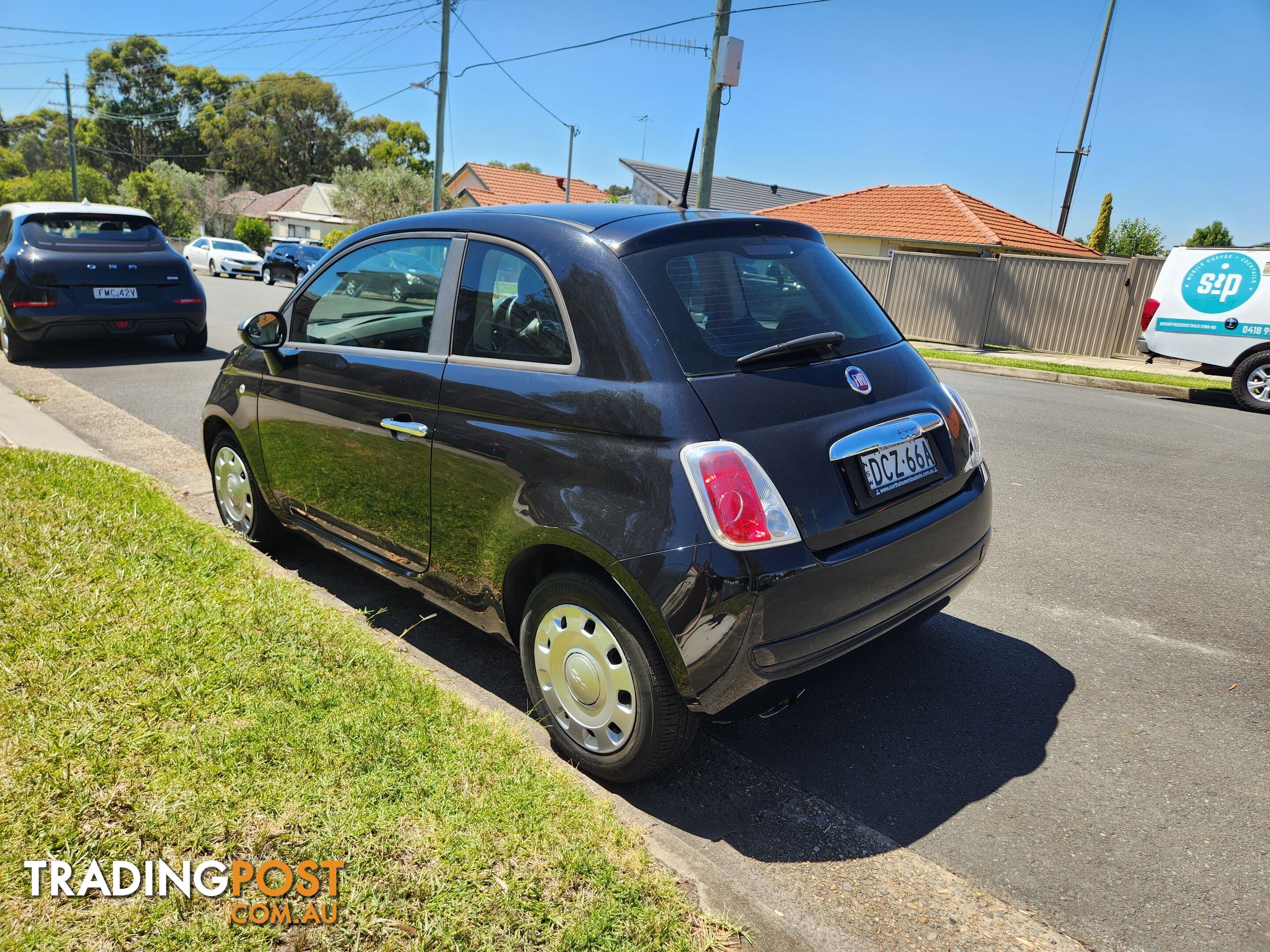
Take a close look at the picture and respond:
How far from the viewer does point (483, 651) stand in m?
3.79

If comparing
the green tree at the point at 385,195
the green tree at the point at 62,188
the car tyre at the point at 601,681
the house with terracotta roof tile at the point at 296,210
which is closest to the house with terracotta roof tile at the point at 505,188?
the green tree at the point at 385,195

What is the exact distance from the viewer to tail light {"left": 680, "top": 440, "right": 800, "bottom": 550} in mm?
2398

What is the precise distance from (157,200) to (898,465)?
223 feet

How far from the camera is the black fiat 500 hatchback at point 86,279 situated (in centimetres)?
948

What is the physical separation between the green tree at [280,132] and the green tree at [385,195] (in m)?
34.9

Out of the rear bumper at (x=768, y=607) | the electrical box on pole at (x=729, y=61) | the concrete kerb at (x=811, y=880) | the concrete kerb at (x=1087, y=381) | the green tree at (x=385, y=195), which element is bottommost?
the concrete kerb at (x=811, y=880)

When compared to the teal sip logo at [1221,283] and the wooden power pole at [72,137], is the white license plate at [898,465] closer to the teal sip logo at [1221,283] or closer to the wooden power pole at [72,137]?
the teal sip logo at [1221,283]

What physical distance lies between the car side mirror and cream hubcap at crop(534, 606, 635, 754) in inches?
82.6

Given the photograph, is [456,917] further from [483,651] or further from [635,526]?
[483,651]

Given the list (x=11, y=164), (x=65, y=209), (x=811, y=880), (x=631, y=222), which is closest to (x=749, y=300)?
(x=631, y=222)

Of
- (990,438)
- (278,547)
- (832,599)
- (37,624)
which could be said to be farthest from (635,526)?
(990,438)

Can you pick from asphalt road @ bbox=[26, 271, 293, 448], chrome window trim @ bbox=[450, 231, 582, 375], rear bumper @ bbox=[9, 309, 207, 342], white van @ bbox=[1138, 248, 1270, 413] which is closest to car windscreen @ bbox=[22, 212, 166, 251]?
rear bumper @ bbox=[9, 309, 207, 342]

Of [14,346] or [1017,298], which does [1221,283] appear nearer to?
[1017,298]

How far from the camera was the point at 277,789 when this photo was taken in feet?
8.03
